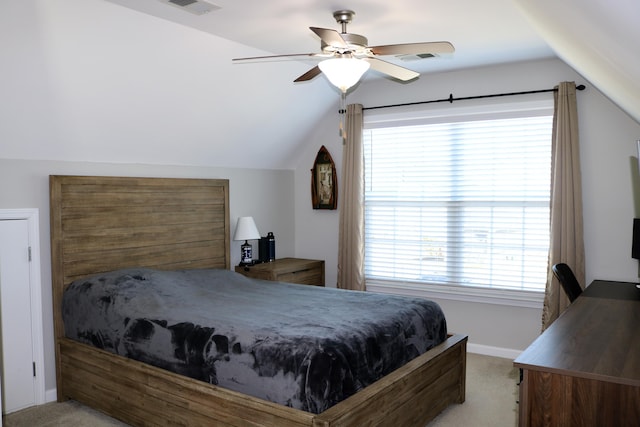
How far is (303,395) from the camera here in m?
2.49

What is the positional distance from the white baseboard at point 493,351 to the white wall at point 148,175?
7.09 feet

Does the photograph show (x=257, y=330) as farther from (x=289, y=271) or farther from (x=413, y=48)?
(x=289, y=271)

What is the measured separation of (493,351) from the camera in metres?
4.70

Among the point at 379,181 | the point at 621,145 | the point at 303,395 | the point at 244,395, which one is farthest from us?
the point at 379,181

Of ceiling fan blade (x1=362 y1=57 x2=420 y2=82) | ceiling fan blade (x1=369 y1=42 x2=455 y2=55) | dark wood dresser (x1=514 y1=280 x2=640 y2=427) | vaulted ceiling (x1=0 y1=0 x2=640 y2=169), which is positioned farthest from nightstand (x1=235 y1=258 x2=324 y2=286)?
dark wood dresser (x1=514 y1=280 x2=640 y2=427)

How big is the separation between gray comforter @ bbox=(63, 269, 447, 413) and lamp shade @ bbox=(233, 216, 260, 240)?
0.88 metres

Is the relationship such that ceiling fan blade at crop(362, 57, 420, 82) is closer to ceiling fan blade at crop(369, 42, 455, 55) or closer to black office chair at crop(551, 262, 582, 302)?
ceiling fan blade at crop(369, 42, 455, 55)

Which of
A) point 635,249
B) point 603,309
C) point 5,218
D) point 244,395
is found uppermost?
point 5,218

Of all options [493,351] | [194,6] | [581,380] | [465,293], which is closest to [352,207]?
[465,293]

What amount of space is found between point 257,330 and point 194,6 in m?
1.85

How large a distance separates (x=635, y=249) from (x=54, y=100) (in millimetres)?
4078

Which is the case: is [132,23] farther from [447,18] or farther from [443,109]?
[443,109]

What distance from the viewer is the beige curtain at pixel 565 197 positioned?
13.8 feet

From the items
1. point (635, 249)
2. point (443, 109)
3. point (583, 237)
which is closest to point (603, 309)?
point (635, 249)
